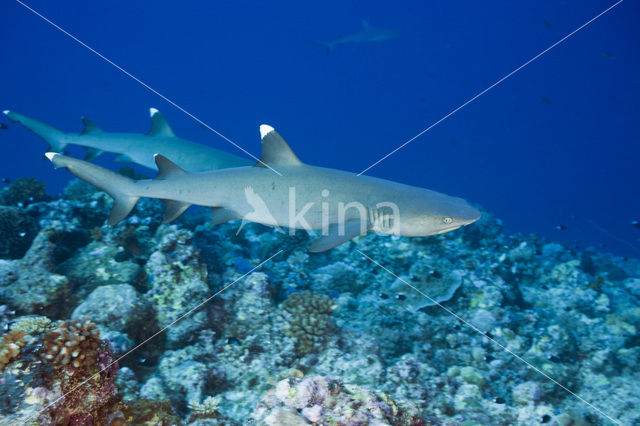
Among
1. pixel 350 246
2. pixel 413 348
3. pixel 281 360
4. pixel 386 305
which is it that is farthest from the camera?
pixel 350 246

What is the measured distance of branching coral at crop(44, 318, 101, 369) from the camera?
233cm

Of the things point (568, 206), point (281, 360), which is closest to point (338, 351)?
point (281, 360)

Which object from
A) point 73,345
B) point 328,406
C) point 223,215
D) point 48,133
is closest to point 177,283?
point 223,215

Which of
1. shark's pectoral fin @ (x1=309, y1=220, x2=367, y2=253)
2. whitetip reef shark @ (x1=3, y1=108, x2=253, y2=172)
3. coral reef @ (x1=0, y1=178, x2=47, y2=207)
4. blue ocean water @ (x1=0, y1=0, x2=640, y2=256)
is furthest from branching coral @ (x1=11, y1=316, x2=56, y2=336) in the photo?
blue ocean water @ (x1=0, y1=0, x2=640, y2=256)

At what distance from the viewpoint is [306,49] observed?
16800 cm

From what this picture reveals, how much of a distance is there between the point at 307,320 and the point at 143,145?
5.35 metres

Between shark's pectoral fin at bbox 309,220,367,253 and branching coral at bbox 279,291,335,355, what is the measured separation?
1257 millimetres

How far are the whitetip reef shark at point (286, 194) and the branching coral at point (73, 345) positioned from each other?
6.49 ft

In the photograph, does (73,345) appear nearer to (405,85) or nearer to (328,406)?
(328,406)

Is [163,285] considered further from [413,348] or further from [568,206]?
[568,206]

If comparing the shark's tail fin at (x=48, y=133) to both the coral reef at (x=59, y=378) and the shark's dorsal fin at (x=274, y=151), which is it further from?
the coral reef at (x=59, y=378)

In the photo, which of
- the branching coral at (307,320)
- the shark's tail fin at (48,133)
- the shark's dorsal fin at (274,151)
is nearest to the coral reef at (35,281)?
the branching coral at (307,320)

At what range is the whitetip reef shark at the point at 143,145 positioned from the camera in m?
6.79

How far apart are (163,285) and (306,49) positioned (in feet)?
603
